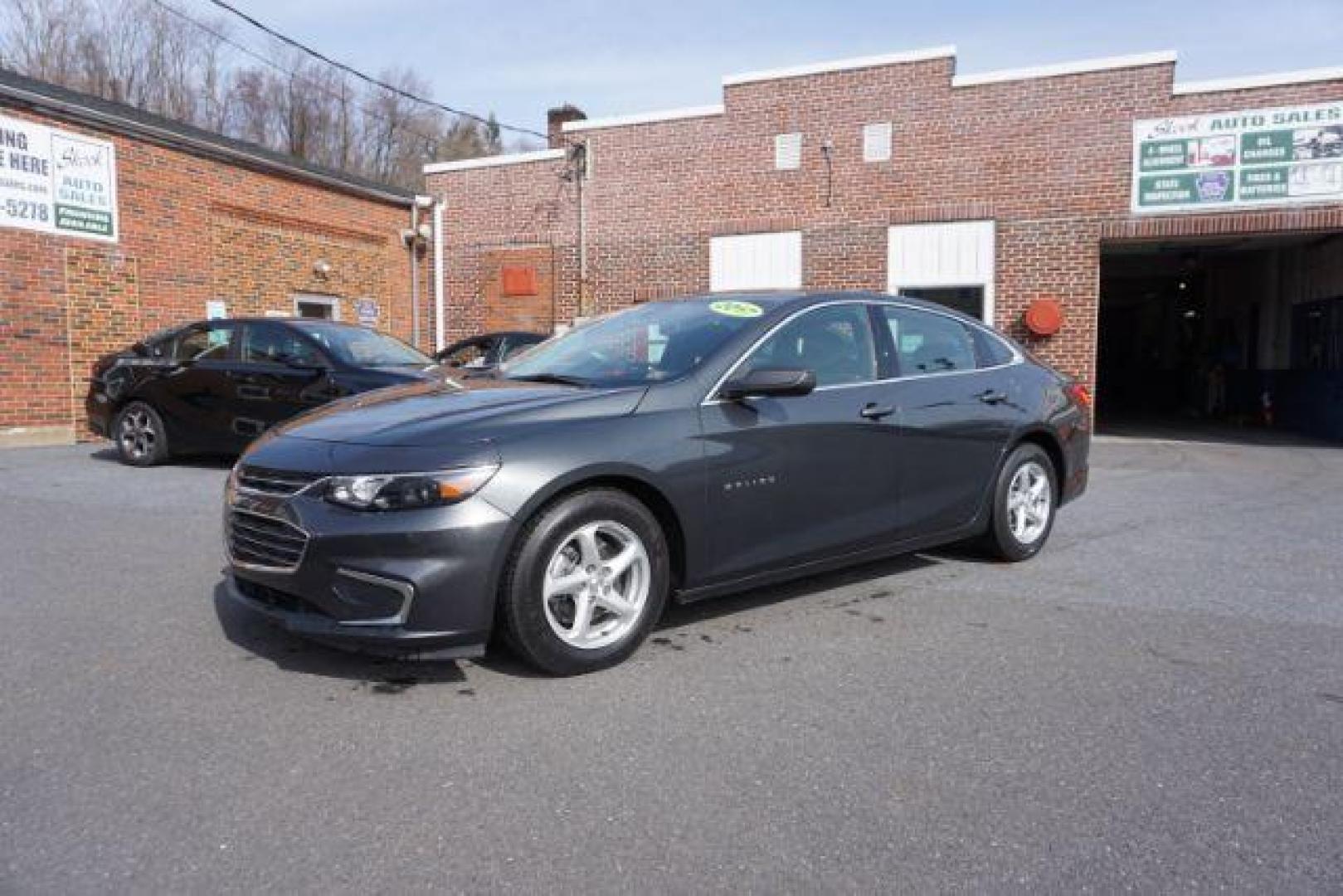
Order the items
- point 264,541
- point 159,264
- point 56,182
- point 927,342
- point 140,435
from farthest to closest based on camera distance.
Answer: point 159,264 → point 56,182 → point 140,435 → point 927,342 → point 264,541

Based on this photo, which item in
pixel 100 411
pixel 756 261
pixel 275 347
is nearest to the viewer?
pixel 275 347

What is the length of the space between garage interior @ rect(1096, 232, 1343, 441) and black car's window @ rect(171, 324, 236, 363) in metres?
11.6

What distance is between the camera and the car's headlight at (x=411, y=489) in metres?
3.23

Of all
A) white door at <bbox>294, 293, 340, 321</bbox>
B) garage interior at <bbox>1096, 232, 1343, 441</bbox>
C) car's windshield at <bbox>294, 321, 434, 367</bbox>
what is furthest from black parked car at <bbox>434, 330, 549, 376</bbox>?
garage interior at <bbox>1096, 232, 1343, 441</bbox>

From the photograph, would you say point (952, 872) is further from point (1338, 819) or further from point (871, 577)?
point (871, 577)

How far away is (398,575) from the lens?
10.4 ft

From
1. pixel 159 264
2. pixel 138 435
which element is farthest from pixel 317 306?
pixel 138 435

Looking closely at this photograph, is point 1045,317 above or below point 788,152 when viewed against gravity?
below

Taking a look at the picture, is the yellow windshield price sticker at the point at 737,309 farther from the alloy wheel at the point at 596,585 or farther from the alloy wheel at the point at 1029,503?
the alloy wheel at the point at 1029,503

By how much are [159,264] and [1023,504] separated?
11855 millimetres

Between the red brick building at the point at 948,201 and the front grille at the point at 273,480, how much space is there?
1204cm

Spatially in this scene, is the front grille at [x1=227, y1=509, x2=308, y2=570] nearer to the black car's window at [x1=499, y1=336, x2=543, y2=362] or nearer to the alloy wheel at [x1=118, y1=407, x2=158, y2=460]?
the alloy wheel at [x1=118, y1=407, x2=158, y2=460]

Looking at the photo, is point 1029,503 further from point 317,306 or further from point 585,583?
point 317,306

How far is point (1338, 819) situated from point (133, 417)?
9.92m
